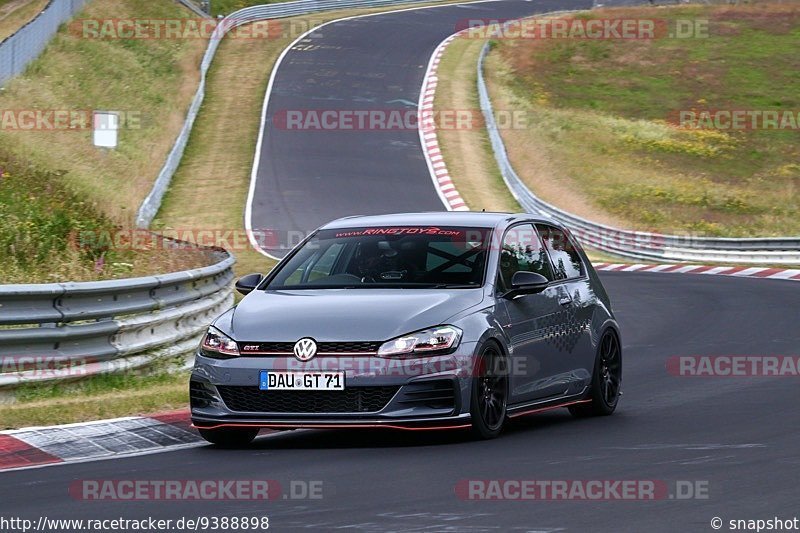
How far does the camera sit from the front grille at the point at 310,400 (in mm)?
9195

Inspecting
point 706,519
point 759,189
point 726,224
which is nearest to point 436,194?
point 726,224

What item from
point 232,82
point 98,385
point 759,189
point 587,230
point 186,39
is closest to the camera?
point 98,385

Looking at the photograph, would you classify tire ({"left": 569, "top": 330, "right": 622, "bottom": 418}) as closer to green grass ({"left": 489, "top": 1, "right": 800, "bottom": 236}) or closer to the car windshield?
the car windshield

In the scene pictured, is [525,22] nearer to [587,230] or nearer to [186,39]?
[186,39]

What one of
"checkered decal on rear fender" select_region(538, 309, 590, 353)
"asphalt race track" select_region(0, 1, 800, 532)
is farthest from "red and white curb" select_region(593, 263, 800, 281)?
"checkered decal on rear fender" select_region(538, 309, 590, 353)

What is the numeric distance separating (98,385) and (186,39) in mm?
46162

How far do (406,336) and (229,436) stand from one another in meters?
1.38

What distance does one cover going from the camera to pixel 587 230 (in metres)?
35.0

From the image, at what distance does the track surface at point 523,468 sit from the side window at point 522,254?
1093 millimetres

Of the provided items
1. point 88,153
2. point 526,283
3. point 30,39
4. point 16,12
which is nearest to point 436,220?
point 526,283

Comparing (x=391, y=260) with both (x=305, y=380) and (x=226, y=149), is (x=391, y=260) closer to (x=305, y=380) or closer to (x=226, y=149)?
(x=305, y=380)

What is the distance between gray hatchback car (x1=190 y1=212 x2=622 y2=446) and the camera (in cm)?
920

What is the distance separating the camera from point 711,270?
104 feet

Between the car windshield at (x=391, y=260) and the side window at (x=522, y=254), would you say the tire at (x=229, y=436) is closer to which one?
the car windshield at (x=391, y=260)
